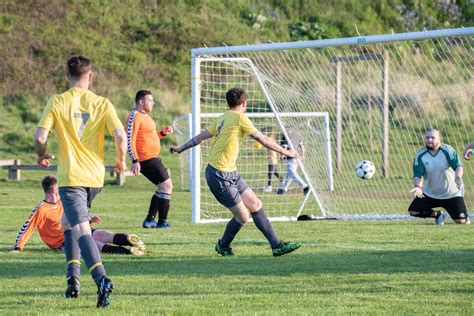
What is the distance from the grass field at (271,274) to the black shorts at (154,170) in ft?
2.30

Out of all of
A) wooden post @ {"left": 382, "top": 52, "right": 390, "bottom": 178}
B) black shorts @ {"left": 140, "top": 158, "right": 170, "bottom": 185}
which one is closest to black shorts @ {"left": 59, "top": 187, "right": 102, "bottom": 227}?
black shorts @ {"left": 140, "top": 158, "right": 170, "bottom": 185}

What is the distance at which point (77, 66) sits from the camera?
7793mm

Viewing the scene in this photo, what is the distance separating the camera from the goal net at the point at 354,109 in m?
16.0

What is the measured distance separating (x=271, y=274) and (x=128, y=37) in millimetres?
29876

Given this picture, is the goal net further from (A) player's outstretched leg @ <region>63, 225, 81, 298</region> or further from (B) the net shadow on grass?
(A) player's outstretched leg @ <region>63, 225, 81, 298</region>

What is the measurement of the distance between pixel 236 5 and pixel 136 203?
23.8 metres

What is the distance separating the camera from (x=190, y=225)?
14734mm

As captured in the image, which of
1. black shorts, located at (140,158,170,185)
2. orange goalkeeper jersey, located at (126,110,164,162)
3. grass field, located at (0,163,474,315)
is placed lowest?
grass field, located at (0,163,474,315)

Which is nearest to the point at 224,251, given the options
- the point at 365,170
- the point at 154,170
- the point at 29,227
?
the point at 29,227

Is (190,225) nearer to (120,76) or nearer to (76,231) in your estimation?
(76,231)

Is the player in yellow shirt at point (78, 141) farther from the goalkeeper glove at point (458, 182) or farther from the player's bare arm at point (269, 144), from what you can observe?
the goalkeeper glove at point (458, 182)

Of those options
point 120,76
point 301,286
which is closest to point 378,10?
point 120,76

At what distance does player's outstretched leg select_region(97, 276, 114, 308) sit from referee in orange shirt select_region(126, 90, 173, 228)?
6.53 metres

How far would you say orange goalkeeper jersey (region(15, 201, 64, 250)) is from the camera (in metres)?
10.7
